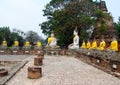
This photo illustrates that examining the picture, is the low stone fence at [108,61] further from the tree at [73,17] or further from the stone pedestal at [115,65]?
the tree at [73,17]

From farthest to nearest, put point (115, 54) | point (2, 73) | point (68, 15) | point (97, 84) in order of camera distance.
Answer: point (68, 15) → point (115, 54) → point (2, 73) → point (97, 84)

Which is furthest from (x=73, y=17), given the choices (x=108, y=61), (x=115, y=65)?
(x=115, y=65)

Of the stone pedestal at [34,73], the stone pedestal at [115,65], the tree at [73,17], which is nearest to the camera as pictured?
the stone pedestal at [34,73]

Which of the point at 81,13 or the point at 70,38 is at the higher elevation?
the point at 81,13

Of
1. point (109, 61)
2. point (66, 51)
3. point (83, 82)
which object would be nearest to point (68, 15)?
point (66, 51)

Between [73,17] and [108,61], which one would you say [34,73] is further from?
→ [73,17]

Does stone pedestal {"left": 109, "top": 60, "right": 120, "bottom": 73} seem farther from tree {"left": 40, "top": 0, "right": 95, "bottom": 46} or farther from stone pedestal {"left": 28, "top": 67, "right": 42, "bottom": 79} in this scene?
tree {"left": 40, "top": 0, "right": 95, "bottom": 46}

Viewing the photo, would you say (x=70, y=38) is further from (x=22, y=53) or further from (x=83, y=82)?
(x=83, y=82)

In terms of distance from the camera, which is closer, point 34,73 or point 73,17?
point 34,73

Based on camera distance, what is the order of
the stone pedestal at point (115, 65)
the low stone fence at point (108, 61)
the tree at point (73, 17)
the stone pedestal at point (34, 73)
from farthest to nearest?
the tree at point (73, 17), the low stone fence at point (108, 61), the stone pedestal at point (115, 65), the stone pedestal at point (34, 73)

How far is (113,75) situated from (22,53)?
16.1 meters

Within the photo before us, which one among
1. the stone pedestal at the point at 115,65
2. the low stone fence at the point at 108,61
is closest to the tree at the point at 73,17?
the low stone fence at the point at 108,61

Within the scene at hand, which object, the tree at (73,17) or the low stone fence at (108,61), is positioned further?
the tree at (73,17)

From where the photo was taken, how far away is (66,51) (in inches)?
964
